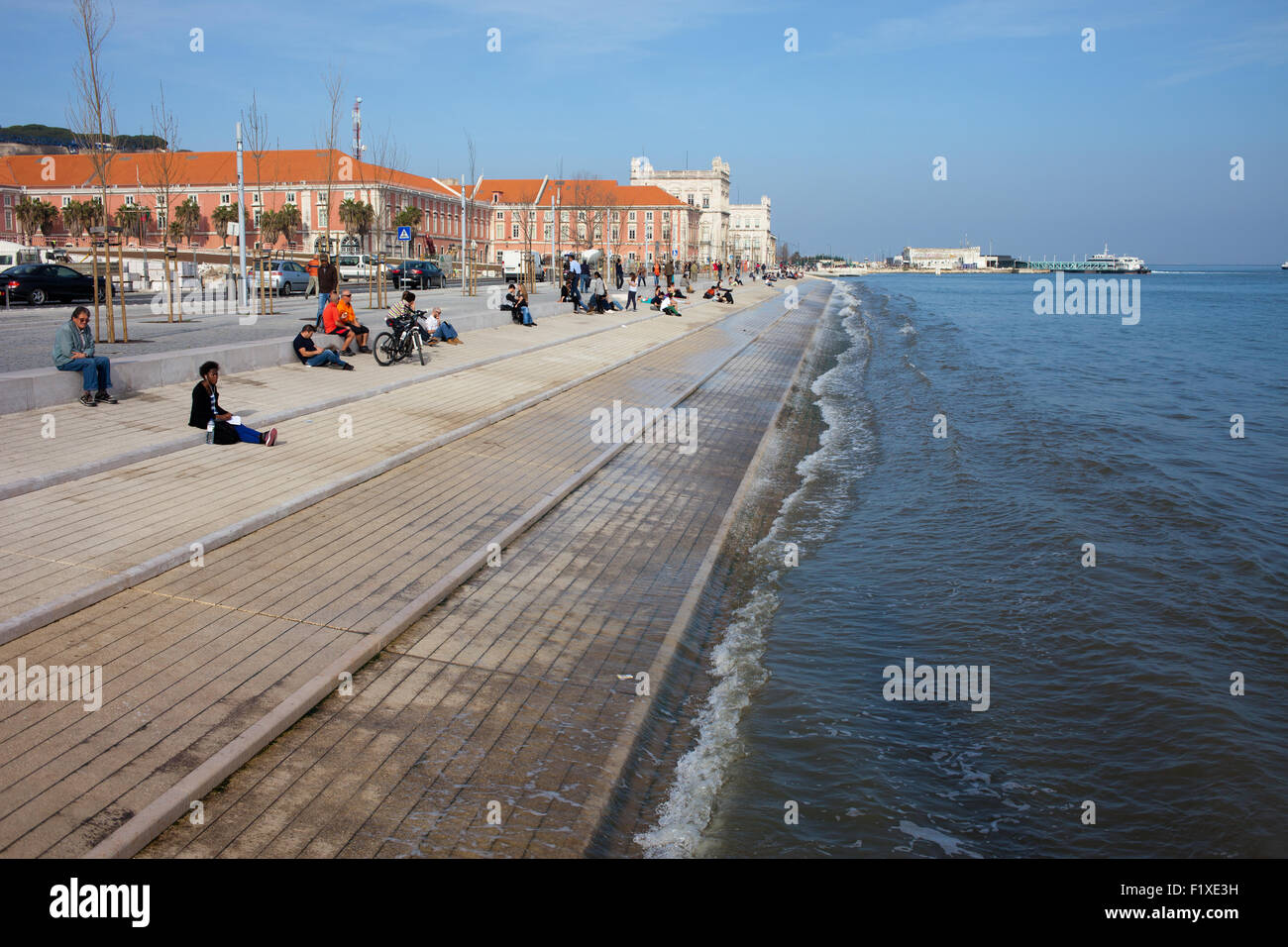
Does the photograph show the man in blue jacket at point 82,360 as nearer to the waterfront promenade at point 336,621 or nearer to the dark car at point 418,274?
the waterfront promenade at point 336,621

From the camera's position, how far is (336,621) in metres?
7.41

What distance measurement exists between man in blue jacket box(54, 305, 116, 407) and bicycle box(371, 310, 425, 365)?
637cm

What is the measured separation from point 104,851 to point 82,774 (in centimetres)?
79

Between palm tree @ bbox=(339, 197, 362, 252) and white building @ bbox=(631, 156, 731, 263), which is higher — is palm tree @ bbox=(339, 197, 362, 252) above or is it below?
below

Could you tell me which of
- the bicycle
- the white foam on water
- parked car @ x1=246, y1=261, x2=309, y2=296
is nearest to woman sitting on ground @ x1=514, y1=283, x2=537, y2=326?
the bicycle

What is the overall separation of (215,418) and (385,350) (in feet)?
24.7

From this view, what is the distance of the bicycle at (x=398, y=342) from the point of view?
19047 mm

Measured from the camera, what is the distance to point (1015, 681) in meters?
8.70

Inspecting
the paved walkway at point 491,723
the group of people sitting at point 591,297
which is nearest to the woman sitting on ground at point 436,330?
the paved walkway at point 491,723

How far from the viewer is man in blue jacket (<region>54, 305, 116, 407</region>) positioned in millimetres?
12641

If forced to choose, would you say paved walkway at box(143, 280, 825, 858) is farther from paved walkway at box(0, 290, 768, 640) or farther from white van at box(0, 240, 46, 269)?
white van at box(0, 240, 46, 269)

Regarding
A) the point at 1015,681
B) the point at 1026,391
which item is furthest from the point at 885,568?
the point at 1026,391

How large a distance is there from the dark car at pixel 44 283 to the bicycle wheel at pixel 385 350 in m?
17.5

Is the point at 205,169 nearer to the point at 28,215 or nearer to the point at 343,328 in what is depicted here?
the point at 28,215
